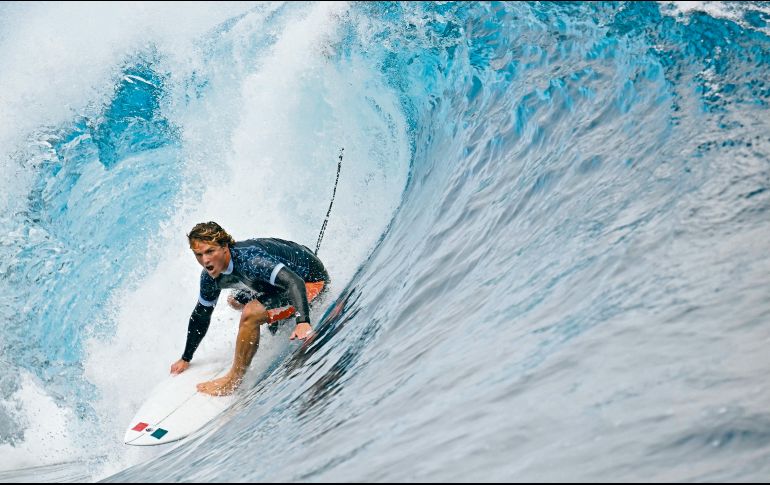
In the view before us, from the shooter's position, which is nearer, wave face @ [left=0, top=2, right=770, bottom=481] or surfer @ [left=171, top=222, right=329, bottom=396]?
wave face @ [left=0, top=2, right=770, bottom=481]

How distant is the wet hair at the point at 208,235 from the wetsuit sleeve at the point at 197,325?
0.63 metres

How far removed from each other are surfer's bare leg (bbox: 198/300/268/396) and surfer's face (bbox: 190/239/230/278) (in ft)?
1.03

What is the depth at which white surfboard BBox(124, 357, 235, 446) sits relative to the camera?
4488 millimetres

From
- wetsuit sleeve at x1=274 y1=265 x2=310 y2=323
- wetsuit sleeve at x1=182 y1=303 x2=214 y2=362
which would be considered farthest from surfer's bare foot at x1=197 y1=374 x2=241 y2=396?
wetsuit sleeve at x1=274 y1=265 x2=310 y2=323

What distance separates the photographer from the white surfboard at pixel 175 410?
4488 millimetres

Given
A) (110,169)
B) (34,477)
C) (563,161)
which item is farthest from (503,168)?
(110,169)

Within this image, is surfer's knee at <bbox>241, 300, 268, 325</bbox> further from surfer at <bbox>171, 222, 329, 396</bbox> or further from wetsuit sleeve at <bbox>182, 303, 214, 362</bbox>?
wetsuit sleeve at <bbox>182, 303, 214, 362</bbox>

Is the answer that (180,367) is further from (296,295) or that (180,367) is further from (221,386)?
(296,295)

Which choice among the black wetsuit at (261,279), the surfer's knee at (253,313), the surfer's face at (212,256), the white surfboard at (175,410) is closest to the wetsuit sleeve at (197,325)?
the black wetsuit at (261,279)

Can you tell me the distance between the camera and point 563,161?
17.3 ft

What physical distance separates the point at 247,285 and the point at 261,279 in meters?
0.16

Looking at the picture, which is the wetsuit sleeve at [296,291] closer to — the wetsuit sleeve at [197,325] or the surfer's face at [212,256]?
the surfer's face at [212,256]

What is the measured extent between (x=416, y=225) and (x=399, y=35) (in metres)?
4.49

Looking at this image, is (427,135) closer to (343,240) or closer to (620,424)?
(343,240)
